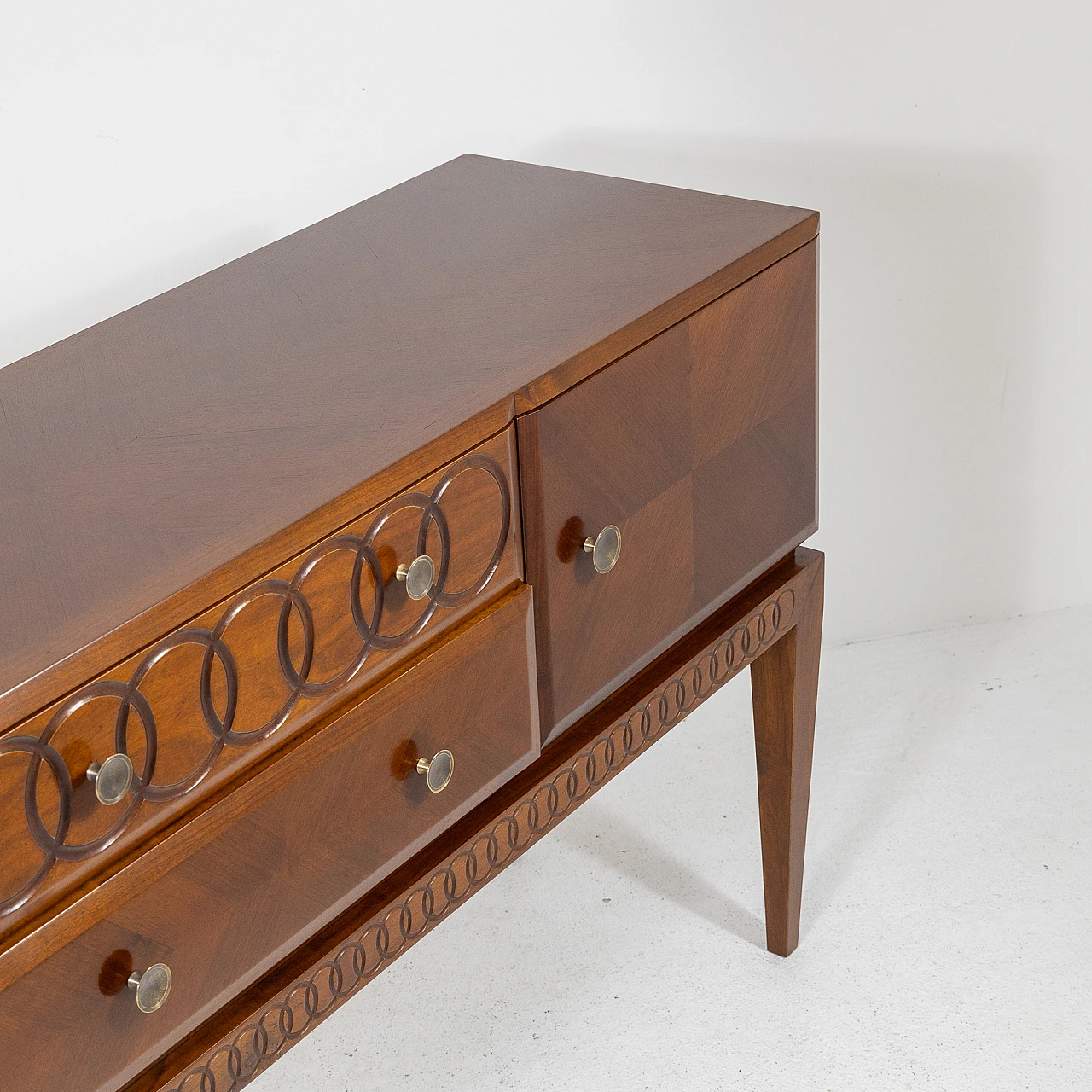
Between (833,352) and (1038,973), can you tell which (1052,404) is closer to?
(833,352)

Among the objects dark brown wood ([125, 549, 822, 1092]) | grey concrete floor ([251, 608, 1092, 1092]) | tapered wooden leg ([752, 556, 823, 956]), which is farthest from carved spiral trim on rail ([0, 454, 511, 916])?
grey concrete floor ([251, 608, 1092, 1092])

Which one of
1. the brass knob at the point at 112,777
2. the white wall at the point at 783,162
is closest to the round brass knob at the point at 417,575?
the brass knob at the point at 112,777

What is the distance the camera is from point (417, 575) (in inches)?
37.8

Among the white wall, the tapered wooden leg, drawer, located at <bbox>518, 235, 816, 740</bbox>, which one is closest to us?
drawer, located at <bbox>518, 235, 816, 740</bbox>

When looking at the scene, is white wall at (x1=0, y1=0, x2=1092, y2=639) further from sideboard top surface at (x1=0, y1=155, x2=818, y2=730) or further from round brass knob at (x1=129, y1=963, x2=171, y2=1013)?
round brass knob at (x1=129, y1=963, x2=171, y2=1013)

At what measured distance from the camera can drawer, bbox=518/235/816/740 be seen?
108 cm

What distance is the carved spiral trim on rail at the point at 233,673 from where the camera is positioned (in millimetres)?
769

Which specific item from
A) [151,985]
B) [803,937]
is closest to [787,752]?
[803,937]

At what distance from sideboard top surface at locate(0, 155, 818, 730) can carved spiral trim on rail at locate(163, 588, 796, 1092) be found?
334mm

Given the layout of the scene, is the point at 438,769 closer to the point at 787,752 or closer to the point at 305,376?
the point at 305,376

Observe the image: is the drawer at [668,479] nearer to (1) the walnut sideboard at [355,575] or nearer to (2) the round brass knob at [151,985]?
(1) the walnut sideboard at [355,575]

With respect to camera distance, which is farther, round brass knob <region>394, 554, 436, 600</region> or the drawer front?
round brass knob <region>394, 554, 436, 600</region>

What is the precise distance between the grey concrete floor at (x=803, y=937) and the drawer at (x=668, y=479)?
1.77 feet

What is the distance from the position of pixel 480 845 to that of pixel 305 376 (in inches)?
15.4
